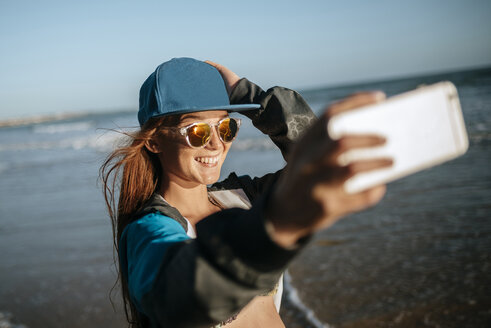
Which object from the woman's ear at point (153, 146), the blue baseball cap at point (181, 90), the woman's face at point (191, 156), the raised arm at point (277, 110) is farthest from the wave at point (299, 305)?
the blue baseball cap at point (181, 90)

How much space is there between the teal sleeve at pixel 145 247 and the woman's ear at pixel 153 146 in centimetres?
68

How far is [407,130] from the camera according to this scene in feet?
2.51

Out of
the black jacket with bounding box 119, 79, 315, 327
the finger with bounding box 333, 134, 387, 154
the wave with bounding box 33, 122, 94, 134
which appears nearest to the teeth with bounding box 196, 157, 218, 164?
the black jacket with bounding box 119, 79, 315, 327

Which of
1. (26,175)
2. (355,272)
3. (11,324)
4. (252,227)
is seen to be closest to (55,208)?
(11,324)

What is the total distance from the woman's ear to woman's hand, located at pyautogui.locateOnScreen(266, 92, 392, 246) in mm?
1493

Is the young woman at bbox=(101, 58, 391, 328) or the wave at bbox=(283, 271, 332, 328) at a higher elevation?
the young woman at bbox=(101, 58, 391, 328)

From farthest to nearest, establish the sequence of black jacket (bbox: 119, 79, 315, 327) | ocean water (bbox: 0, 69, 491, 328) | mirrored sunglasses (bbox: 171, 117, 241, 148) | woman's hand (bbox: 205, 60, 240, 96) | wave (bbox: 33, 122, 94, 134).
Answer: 1. wave (bbox: 33, 122, 94, 134)
2. ocean water (bbox: 0, 69, 491, 328)
3. woman's hand (bbox: 205, 60, 240, 96)
4. mirrored sunglasses (bbox: 171, 117, 241, 148)
5. black jacket (bbox: 119, 79, 315, 327)

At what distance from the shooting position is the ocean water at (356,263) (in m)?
3.94

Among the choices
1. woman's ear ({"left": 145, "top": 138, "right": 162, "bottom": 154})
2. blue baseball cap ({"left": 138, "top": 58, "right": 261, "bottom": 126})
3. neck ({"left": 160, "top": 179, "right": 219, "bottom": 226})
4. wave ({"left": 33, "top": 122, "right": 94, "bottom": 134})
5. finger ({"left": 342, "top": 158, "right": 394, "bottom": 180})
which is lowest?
wave ({"left": 33, "top": 122, "right": 94, "bottom": 134})

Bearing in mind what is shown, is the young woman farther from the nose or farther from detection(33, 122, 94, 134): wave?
detection(33, 122, 94, 134): wave

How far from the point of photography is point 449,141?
2.66 ft

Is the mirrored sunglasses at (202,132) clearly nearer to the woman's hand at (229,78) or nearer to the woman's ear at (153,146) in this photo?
the woman's ear at (153,146)

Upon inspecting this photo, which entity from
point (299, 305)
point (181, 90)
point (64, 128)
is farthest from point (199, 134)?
point (64, 128)

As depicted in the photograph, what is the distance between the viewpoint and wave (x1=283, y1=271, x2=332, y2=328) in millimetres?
3822
